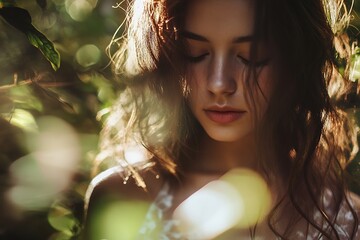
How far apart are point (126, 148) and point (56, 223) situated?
33 cm

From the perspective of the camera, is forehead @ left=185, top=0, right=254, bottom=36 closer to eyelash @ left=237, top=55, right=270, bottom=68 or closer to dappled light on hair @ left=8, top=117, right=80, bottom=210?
eyelash @ left=237, top=55, right=270, bottom=68

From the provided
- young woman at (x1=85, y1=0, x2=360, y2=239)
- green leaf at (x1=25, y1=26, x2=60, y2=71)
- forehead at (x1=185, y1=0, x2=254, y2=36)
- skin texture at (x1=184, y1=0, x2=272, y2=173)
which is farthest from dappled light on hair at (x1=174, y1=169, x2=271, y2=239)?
green leaf at (x1=25, y1=26, x2=60, y2=71)

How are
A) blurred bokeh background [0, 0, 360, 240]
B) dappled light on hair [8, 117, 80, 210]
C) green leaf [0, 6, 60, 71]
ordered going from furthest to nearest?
1. dappled light on hair [8, 117, 80, 210]
2. blurred bokeh background [0, 0, 360, 240]
3. green leaf [0, 6, 60, 71]

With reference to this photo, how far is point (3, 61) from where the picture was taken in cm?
153

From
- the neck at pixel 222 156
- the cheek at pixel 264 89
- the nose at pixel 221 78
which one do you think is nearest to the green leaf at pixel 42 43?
the nose at pixel 221 78

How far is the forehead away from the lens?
158 cm

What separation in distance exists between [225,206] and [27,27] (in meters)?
0.95

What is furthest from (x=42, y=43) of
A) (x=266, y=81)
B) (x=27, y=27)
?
(x=266, y=81)

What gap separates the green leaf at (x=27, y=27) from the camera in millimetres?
1094

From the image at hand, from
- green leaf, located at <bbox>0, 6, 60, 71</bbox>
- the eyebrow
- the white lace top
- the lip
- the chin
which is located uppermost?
green leaf, located at <bbox>0, 6, 60, 71</bbox>

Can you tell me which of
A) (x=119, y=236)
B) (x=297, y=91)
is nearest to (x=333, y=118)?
(x=297, y=91)

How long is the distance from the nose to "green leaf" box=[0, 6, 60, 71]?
53 centimetres

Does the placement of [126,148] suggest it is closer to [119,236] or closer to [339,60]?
[119,236]

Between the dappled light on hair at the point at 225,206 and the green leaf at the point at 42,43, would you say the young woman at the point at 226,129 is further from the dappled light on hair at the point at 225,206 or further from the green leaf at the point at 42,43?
the green leaf at the point at 42,43
